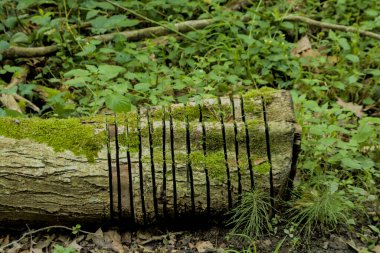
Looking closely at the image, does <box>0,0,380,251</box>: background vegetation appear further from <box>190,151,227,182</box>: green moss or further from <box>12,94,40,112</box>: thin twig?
<box>190,151,227,182</box>: green moss

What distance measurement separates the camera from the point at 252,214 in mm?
2781

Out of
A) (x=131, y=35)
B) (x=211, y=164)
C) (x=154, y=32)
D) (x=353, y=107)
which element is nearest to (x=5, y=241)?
(x=211, y=164)

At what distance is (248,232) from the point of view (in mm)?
2824

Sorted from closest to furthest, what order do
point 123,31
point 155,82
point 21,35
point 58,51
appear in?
point 155,82, point 21,35, point 58,51, point 123,31

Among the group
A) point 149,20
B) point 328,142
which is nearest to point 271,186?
point 328,142

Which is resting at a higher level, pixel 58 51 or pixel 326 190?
pixel 58 51

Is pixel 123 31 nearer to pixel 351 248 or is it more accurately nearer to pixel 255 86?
pixel 255 86

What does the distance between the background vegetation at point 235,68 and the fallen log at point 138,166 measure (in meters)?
0.32

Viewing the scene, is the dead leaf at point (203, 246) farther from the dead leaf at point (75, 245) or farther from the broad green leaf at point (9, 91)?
the broad green leaf at point (9, 91)

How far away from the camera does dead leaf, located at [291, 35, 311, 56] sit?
4.57 m

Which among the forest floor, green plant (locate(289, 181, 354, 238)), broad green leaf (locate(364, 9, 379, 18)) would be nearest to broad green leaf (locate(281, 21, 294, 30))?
broad green leaf (locate(364, 9, 379, 18))

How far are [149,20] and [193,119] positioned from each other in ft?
6.17

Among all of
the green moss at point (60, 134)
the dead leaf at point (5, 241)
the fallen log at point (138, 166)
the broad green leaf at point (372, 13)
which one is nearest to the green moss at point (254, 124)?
the fallen log at point (138, 166)

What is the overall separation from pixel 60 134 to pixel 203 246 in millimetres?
1038
